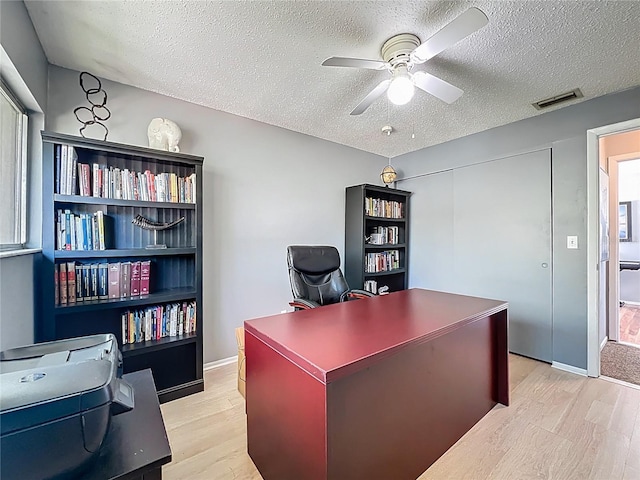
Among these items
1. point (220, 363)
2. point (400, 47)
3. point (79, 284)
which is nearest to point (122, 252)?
point (79, 284)

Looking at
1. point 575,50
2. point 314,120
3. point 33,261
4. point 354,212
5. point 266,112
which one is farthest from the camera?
point 354,212

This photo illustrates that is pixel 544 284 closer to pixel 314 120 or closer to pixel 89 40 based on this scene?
pixel 314 120

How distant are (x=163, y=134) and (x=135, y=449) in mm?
2159

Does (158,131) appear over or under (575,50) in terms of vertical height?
under

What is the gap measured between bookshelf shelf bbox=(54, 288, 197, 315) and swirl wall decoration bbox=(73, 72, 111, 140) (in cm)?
117

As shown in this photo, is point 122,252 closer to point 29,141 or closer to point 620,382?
point 29,141

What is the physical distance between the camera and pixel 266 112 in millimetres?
2682

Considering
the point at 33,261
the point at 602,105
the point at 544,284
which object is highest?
the point at 602,105

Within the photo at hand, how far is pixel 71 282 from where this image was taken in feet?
6.09

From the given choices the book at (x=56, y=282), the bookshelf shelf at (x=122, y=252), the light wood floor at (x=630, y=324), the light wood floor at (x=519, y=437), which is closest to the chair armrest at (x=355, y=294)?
the light wood floor at (x=519, y=437)

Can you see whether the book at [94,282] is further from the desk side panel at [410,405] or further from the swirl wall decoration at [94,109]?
the desk side panel at [410,405]

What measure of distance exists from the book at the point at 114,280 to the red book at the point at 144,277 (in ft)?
0.46

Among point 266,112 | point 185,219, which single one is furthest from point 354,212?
point 185,219

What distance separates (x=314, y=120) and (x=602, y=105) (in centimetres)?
247
